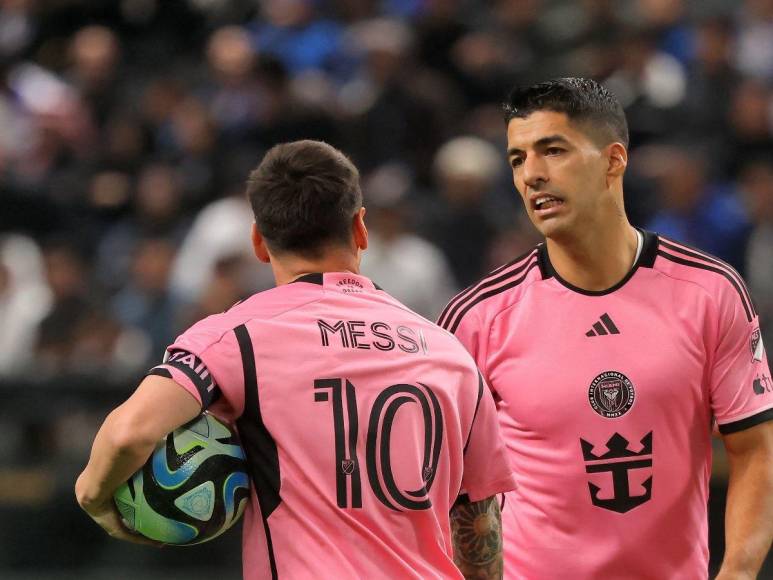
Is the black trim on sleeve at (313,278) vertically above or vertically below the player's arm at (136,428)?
above

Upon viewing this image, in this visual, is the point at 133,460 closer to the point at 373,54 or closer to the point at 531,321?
the point at 531,321

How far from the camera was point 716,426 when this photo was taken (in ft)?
14.1

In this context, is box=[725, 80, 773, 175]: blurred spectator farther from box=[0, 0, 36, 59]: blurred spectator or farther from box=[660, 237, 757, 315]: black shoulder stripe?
box=[0, 0, 36, 59]: blurred spectator

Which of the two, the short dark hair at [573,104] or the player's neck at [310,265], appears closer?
the player's neck at [310,265]

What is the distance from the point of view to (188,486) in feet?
11.6

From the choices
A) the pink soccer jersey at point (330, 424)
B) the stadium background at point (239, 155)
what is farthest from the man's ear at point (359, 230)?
the stadium background at point (239, 155)

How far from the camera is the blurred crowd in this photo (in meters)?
8.97

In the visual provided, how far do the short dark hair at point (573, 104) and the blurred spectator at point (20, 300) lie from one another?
211 inches

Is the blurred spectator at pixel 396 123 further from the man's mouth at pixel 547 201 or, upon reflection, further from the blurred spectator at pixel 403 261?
the man's mouth at pixel 547 201

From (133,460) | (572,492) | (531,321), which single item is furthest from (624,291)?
(133,460)

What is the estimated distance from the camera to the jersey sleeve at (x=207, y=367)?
3.41 m

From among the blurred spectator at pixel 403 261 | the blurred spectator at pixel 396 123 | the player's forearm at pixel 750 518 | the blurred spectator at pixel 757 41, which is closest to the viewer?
the player's forearm at pixel 750 518

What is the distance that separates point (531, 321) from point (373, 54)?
630 centimetres

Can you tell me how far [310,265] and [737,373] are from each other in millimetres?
1340
